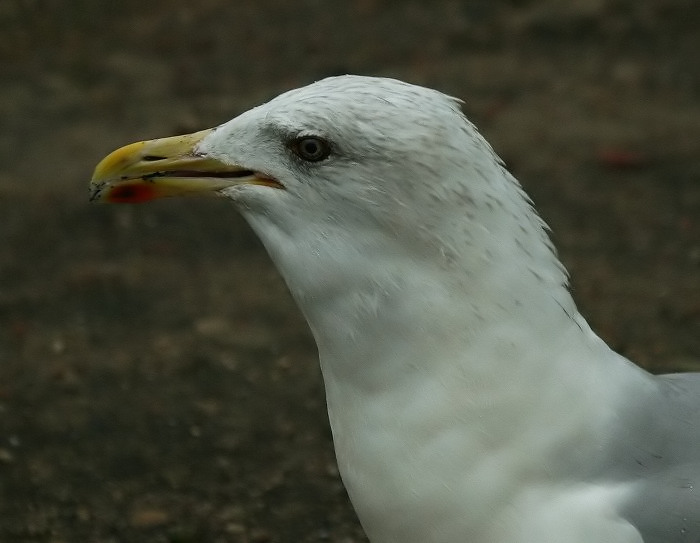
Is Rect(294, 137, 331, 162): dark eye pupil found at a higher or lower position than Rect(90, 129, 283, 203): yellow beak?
higher

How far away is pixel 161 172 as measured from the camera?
8.23 ft

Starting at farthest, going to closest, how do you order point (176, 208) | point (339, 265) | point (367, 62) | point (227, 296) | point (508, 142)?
point (367, 62) < point (508, 142) < point (176, 208) < point (227, 296) < point (339, 265)

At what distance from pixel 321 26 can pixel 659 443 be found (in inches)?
210

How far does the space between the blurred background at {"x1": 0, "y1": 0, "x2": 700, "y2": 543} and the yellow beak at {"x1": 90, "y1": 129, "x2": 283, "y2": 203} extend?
5.04 ft

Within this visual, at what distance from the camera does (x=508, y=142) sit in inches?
241

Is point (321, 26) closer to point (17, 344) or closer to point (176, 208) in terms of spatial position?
point (176, 208)

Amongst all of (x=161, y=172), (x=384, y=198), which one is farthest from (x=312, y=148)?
(x=161, y=172)

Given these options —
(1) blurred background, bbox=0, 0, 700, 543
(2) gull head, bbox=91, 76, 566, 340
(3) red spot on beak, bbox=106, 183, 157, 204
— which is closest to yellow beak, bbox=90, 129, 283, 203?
(3) red spot on beak, bbox=106, 183, 157, 204

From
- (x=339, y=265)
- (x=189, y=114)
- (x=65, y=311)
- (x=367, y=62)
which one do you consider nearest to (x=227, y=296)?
(x=65, y=311)

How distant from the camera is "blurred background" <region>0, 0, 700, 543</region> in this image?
3.99 m

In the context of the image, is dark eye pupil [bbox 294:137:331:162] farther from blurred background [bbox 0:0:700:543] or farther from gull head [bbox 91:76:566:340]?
blurred background [bbox 0:0:700:543]

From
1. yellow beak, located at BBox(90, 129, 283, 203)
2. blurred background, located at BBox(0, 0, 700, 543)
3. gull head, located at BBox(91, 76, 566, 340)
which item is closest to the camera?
gull head, located at BBox(91, 76, 566, 340)

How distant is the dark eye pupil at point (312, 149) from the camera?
89.9 inches

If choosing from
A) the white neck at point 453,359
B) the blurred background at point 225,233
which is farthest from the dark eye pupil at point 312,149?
the blurred background at point 225,233
